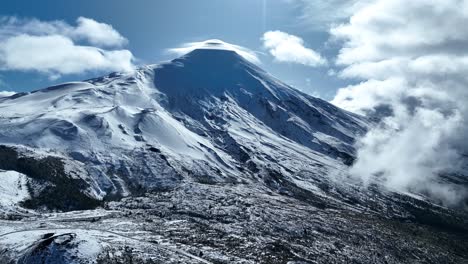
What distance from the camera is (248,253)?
93438mm

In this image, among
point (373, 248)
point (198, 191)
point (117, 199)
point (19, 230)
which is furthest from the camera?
point (198, 191)

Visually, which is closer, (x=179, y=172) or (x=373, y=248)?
(x=373, y=248)

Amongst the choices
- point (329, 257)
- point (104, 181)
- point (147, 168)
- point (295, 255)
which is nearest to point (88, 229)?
point (295, 255)

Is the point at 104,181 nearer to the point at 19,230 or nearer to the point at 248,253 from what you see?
the point at 19,230

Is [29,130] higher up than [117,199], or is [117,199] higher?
[29,130]

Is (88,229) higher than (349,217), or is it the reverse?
(349,217)

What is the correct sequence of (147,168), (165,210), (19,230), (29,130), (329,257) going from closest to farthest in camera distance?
(19,230) → (329,257) → (165,210) → (147,168) → (29,130)

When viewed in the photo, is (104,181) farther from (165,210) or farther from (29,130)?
(29,130)

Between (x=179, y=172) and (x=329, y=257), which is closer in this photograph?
(x=329, y=257)

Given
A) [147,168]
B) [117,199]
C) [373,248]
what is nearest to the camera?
[373,248]

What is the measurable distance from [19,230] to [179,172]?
291 feet

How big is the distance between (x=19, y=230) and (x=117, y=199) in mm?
49143

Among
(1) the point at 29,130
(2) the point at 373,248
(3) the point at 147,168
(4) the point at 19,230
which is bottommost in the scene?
(4) the point at 19,230

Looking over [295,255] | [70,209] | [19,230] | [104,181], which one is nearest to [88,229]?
[19,230]
